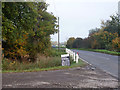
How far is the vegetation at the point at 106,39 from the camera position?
43.4 metres

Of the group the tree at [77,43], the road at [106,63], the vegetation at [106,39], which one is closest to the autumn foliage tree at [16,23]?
the road at [106,63]

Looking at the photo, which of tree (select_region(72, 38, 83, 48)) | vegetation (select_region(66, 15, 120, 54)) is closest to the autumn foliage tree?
vegetation (select_region(66, 15, 120, 54))

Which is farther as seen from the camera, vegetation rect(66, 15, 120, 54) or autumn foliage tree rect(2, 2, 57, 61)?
vegetation rect(66, 15, 120, 54)

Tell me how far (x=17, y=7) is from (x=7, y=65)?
4886 millimetres

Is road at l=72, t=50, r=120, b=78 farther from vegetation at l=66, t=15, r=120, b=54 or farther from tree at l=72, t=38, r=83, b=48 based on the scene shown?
tree at l=72, t=38, r=83, b=48

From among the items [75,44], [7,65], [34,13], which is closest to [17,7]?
[34,13]

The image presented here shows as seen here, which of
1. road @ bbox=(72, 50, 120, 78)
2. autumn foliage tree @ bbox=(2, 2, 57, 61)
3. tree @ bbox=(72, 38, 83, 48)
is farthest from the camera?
tree @ bbox=(72, 38, 83, 48)

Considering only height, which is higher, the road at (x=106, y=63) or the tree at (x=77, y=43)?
the tree at (x=77, y=43)

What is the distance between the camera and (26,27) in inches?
692

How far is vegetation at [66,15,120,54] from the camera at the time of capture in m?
43.4

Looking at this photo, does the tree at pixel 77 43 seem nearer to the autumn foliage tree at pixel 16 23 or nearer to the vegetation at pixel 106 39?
the vegetation at pixel 106 39

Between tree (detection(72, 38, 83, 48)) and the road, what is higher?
tree (detection(72, 38, 83, 48))

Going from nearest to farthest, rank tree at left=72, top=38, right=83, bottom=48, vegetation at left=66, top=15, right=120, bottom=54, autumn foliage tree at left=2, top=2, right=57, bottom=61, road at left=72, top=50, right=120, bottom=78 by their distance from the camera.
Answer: road at left=72, top=50, right=120, bottom=78
autumn foliage tree at left=2, top=2, right=57, bottom=61
vegetation at left=66, top=15, right=120, bottom=54
tree at left=72, top=38, right=83, bottom=48

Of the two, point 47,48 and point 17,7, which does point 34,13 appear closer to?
point 17,7
